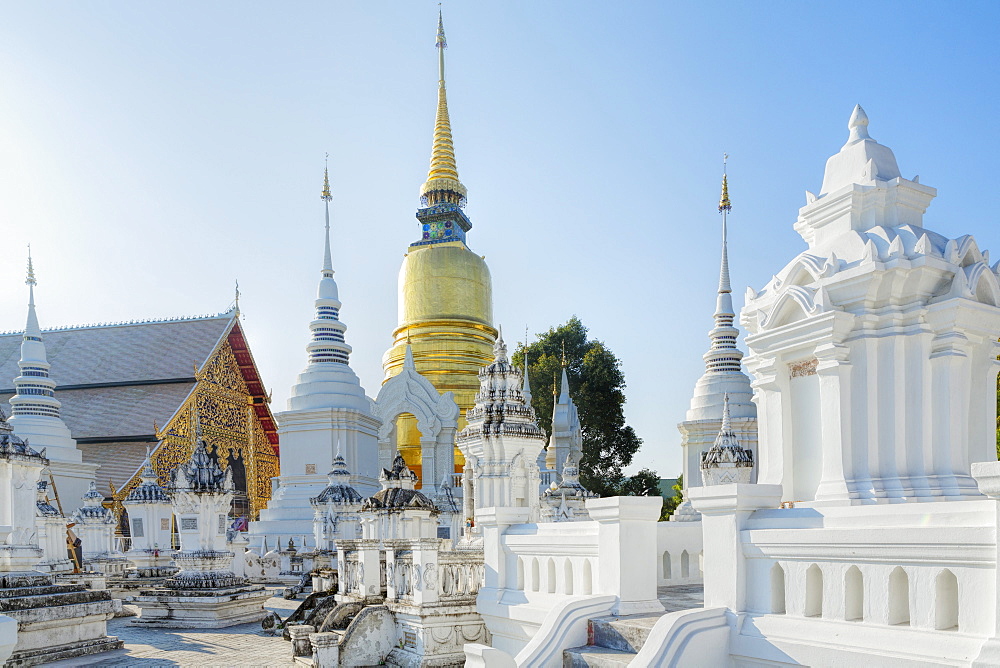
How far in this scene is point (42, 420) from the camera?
27.3 meters

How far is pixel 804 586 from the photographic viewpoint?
462 cm

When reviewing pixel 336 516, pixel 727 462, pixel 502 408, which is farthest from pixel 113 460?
pixel 727 462

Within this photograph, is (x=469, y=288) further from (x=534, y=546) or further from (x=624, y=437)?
Answer: (x=534, y=546)

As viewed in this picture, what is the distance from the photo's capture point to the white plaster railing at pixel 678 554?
32.2 ft

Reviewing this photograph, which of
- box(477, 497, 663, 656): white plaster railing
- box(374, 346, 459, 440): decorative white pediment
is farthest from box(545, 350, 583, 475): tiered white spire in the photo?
box(477, 497, 663, 656): white plaster railing

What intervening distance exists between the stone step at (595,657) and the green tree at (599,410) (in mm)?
30060

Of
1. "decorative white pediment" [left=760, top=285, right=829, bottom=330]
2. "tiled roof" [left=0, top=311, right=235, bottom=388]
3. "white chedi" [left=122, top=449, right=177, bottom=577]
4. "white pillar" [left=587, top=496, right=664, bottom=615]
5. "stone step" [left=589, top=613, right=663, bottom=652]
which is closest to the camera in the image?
"stone step" [left=589, top=613, right=663, bottom=652]

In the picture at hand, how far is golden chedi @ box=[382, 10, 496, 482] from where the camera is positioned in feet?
104

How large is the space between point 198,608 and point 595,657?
12404 millimetres

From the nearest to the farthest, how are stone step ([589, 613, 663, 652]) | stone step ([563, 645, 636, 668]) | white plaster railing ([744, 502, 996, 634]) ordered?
white plaster railing ([744, 502, 996, 634]) → stone step ([563, 645, 636, 668]) → stone step ([589, 613, 663, 652])

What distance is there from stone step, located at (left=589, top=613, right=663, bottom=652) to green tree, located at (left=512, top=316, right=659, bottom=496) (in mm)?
29834

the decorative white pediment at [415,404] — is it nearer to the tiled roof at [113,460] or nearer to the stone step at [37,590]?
the tiled roof at [113,460]

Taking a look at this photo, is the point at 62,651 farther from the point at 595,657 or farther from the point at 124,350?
the point at 124,350

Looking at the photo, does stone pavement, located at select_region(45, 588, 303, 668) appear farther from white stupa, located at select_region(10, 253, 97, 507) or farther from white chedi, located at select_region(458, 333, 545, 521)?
white stupa, located at select_region(10, 253, 97, 507)
